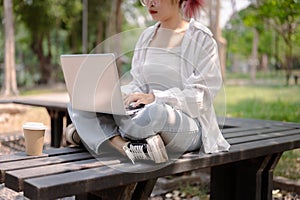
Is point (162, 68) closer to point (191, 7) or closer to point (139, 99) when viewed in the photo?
point (139, 99)

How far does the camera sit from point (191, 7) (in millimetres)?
2439

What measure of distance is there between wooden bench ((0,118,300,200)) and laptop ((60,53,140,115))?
24cm

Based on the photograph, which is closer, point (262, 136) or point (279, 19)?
point (262, 136)

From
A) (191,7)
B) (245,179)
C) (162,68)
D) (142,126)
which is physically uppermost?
(191,7)

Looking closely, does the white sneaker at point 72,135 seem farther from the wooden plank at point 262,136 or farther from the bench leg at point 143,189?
the wooden plank at point 262,136

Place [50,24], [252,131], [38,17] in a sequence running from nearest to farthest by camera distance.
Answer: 1. [252,131]
2. [38,17]
3. [50,24]

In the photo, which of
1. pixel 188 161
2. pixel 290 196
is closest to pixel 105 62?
pixel 188 161

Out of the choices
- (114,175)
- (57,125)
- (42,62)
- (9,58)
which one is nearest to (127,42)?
(114,175)

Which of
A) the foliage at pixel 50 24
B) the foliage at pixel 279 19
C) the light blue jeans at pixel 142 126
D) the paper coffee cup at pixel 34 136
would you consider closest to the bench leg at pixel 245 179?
the light blue jeans at pixel 142 126

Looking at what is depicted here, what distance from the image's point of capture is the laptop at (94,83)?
1.88 metres

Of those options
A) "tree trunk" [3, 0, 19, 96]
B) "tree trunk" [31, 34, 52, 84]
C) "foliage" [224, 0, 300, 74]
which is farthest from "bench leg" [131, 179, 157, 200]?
"tree trunk" [31, 34, 52, 84]

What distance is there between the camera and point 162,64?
89.7 inches

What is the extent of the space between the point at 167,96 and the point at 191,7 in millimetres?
615

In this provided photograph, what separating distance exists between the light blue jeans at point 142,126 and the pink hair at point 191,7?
25.1 inches
